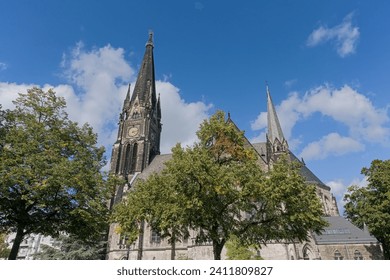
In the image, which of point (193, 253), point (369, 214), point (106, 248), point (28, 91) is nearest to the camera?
point (28, 91)

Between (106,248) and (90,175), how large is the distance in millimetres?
21277

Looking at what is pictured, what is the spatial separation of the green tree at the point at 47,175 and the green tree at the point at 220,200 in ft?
7.49

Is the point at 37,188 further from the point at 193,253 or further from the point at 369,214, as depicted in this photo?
the point at 369,214

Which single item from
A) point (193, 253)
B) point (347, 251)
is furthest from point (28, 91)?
point (347, 251)

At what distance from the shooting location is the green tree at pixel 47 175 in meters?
13.5

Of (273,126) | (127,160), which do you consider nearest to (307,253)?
(273,126)

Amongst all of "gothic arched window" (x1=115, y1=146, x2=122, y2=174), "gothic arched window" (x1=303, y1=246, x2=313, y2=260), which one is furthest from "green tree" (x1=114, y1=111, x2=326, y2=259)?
"gothic arched window" (x1=115, y1=146, x2=122, y2=174)

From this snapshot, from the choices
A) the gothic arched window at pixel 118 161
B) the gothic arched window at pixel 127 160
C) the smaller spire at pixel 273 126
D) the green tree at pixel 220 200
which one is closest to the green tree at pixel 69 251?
the gothic arched window at pixel 118 161

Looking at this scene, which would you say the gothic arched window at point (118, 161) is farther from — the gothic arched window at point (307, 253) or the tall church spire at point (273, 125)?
the gothic arched window at point (307, 253)

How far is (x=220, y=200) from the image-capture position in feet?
43.2

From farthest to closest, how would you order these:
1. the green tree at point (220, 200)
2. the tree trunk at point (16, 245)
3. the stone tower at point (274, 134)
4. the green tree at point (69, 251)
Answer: the stone tower at point (274, 134), the green tree at point (69, 251), the tree trunk at point (16, 245), the green tree at point (220, 200)

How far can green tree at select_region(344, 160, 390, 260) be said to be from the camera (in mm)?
27573

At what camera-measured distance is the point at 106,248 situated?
32.9 m
